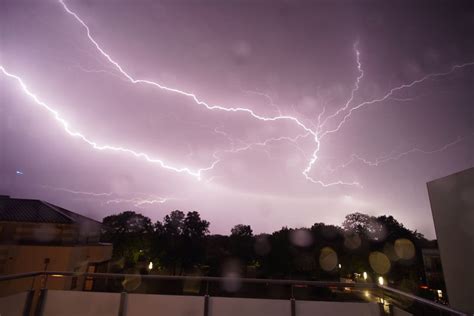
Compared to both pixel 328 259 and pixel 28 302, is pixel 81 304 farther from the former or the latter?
pixel 328 259

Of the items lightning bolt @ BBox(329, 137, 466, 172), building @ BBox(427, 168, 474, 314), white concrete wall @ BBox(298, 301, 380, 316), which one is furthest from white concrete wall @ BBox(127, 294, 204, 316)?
lightning bolt @ BBox(329, 137, 466, 172)

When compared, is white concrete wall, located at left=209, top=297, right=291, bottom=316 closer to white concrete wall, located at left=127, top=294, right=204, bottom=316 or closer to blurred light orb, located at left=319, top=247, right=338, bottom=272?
white concrete wall, located at left=127, top=294, right=204, bottom=316

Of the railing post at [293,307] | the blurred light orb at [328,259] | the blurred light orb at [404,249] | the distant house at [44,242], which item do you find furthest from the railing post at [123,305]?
the blurred light orb at [404,249]

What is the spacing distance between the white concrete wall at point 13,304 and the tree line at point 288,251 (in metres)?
21.6

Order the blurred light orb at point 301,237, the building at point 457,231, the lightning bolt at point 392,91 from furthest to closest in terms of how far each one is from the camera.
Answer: the blurred light orb at point 301,237, the lightning bolt at point 392,91, the building at point 457,231

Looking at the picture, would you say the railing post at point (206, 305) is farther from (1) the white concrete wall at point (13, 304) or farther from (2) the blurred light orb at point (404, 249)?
(2) the blurred light orb at point (404, 249)

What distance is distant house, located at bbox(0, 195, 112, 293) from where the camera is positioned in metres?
11.5

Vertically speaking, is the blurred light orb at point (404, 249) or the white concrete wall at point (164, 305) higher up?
the blurred light orb at point (404, 249)

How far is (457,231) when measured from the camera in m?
3.50

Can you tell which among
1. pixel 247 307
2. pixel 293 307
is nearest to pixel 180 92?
pixel 247 307

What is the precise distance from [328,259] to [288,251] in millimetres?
3975

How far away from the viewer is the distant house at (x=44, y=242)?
1147 centimetres

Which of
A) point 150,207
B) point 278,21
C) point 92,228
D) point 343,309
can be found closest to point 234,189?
point 92,228

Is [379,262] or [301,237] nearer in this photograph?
[379,262]
